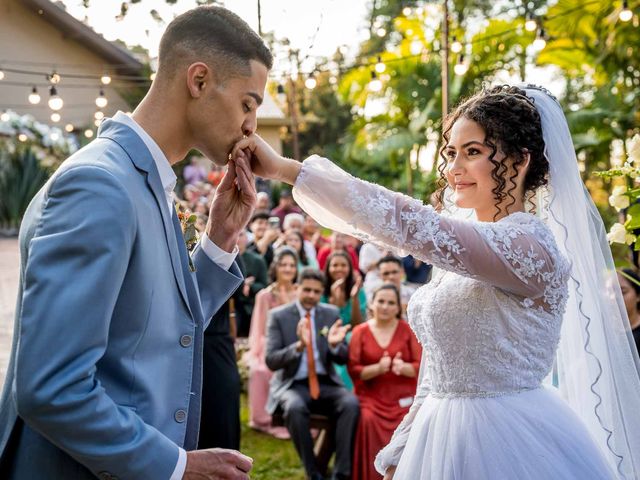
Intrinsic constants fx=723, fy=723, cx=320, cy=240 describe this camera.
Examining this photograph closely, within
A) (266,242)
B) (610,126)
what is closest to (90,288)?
(266,242)

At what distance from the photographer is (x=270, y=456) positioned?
6.69m

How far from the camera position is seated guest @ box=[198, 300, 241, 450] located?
5.31m

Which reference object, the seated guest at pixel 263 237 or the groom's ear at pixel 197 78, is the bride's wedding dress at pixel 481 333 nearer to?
the groom's ear at pixel 197 78

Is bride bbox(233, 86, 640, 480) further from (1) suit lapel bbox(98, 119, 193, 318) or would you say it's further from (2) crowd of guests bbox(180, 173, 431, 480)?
(2) crowd of guests bbox(180, 173, 431, 480)

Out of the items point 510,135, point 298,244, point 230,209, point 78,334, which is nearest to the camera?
point 78,334

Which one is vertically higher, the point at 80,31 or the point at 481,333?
the point at 80,31

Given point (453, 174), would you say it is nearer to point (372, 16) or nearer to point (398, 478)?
point (398, 478)

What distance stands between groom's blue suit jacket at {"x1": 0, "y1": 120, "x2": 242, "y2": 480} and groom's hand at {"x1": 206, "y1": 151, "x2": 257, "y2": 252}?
375 mm

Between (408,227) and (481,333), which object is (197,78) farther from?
(481,333)

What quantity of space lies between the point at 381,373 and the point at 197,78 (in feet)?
14.5

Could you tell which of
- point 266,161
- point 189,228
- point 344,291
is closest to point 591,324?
point 266,161

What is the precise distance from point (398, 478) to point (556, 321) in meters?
0.80

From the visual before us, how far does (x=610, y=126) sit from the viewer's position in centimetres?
1394

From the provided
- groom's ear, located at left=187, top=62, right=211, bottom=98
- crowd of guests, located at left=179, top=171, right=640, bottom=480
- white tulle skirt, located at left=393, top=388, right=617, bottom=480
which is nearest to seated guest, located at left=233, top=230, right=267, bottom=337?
crowd of guests, located at left=179, top=171, right=640, bottom=480
